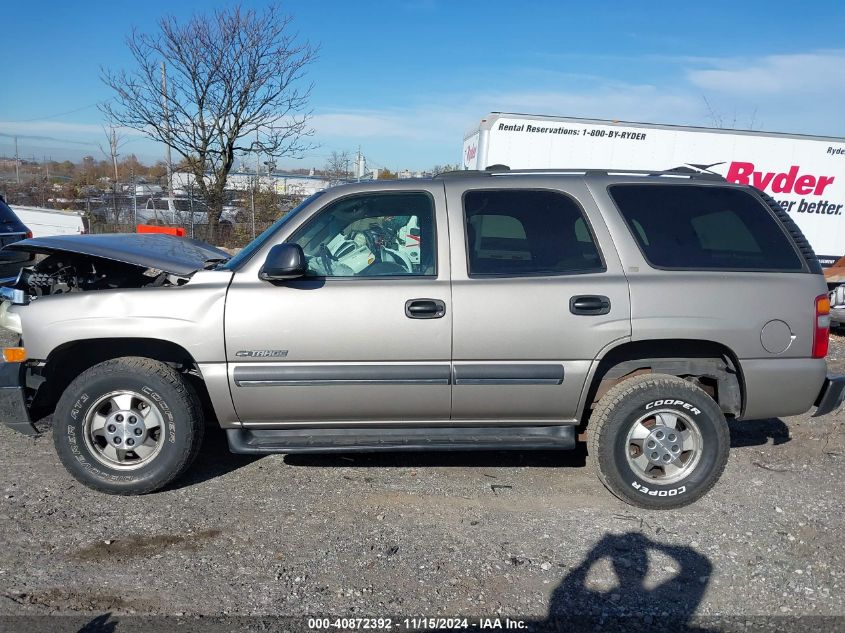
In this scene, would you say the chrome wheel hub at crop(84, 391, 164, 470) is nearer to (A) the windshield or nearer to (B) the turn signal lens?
(B) the turn signal lens

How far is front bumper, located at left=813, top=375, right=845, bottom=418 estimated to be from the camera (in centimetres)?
400

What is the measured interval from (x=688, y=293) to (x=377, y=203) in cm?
189

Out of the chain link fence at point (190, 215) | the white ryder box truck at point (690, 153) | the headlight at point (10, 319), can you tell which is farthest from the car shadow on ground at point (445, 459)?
the chain link fence at point (190, 215)

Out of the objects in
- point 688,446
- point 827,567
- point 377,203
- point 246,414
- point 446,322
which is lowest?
point 827,567

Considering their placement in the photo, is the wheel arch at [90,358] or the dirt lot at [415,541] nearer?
the dirt lot at [415,541]

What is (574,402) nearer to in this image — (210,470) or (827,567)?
(827,567)

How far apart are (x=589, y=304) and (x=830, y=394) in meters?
1.61

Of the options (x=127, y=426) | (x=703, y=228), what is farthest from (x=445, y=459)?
(x=703, y=228)

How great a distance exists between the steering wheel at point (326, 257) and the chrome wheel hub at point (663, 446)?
2010 mm

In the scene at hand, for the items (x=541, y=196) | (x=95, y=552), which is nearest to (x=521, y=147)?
(x=541, y=196)

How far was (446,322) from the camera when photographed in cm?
378

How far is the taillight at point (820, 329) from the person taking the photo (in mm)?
3883

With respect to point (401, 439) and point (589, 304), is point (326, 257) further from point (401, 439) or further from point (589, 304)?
point (589, 304)

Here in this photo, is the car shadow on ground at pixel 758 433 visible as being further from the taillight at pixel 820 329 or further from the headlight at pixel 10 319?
the headlight at pixel 10 319
